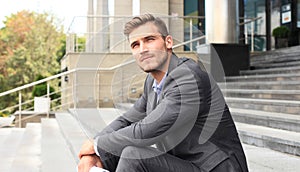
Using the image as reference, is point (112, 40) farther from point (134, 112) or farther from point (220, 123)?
point (220, 123)

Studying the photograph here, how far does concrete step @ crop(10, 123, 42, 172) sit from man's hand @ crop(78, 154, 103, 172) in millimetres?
1946

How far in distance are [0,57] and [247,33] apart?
14.7 metres

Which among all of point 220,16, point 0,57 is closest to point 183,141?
point 220,16

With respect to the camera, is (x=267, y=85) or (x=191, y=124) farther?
(x=267, y=85)

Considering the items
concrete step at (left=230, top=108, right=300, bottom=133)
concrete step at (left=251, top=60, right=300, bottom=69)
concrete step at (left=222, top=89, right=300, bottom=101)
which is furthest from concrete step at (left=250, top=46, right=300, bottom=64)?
concrete step at (left=230, top=108, right=300, bottom=133)

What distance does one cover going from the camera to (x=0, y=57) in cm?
2273

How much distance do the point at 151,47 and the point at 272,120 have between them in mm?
2574

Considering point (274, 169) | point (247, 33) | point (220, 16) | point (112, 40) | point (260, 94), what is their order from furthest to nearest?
1. point (247, 33)
2. point (220, 16)
3. point (260, 94)
4. point (112, 40)
5. point (274, 169)

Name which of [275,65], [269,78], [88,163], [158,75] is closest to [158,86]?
[158,75]

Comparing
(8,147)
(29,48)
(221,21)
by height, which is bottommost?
(8,147)

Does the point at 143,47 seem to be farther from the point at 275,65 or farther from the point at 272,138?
the point at 275,65

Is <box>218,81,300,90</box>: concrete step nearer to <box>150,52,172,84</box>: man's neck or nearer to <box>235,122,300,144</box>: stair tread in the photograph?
<box>235,122,300,144</box>: stair tread

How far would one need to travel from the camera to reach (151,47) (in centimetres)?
166

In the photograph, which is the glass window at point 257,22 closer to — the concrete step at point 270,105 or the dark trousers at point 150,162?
the concrete step at point 270,105
